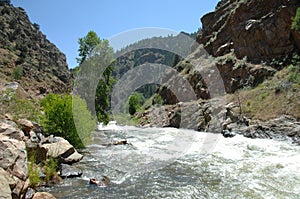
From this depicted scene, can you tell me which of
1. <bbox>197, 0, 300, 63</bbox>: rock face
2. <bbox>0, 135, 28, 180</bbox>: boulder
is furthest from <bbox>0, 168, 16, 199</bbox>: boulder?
<bbox>197, 0, 300, 63</bbox>: rock face

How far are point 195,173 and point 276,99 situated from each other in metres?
14.2

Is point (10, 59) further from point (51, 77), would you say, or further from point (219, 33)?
point (219, 33)

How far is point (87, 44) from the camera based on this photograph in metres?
29.1

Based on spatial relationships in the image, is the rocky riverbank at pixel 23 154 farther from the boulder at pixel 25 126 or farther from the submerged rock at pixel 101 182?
the submerged rock at pixel 101 182

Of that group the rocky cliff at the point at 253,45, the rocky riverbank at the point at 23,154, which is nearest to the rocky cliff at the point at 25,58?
the rocky cliff at the point at 253,45

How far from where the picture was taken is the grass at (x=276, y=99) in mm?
19114

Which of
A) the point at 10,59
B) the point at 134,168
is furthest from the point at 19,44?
the point at 134,168

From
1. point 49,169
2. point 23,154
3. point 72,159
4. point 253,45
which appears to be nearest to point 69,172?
point 49,169

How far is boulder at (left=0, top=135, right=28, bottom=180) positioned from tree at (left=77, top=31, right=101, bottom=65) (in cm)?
2318

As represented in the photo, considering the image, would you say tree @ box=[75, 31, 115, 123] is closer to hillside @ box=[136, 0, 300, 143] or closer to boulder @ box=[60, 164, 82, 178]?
hillside @ box=[136, 0, 300, 143]

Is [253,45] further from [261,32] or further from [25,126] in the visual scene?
[25,126]

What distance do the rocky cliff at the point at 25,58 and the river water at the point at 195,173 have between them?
5127 cm

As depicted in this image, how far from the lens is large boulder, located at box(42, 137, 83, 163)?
37.0 ft

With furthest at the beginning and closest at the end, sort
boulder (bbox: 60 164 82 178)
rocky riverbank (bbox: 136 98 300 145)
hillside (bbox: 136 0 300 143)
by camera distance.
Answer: hillside (bbox: 136 0 300 143), rocky riverbank (bbox: 136 98 300 145), boulder (bbox: 60 164 82 178)
